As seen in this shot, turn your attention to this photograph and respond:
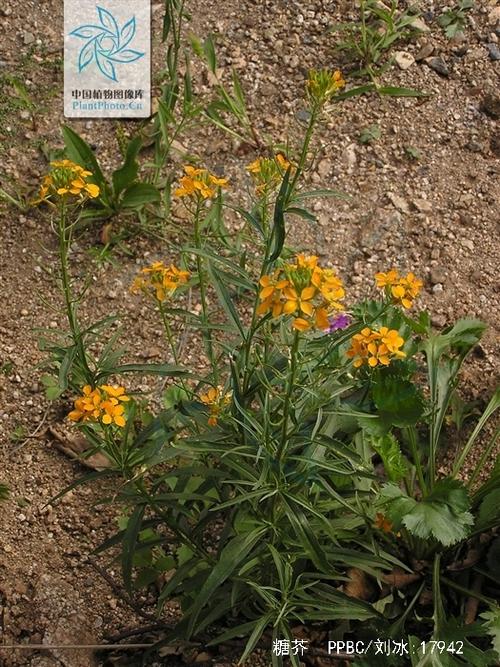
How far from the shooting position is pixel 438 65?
150 inches

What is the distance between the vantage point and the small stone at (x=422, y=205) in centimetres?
346

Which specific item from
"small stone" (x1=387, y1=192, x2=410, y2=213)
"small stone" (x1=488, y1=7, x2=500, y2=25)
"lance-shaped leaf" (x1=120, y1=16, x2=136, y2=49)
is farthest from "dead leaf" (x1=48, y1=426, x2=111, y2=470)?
"small stone" (x1=488, y1=7, x2=500, y2=25)

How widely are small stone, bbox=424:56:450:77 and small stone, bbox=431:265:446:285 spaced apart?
3.27ft

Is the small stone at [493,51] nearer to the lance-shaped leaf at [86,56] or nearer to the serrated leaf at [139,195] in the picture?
the serrated leaf at [139,195]

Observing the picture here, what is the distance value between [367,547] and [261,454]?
1.68ft

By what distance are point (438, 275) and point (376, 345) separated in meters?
1.38

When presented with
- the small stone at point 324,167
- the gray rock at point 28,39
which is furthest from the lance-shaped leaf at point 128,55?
the small stone at point 324,167

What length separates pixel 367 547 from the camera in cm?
236

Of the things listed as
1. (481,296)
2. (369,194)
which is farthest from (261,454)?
(369,194)

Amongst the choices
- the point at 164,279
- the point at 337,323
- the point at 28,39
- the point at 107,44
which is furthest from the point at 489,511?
the point at 28,39

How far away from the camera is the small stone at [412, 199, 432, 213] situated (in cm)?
346

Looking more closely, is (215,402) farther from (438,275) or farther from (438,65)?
(438,65)

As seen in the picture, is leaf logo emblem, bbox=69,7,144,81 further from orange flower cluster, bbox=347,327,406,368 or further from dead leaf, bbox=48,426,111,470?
orange flower cluster, bbox=347,327,406,368

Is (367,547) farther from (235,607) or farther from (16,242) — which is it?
(16,242)
